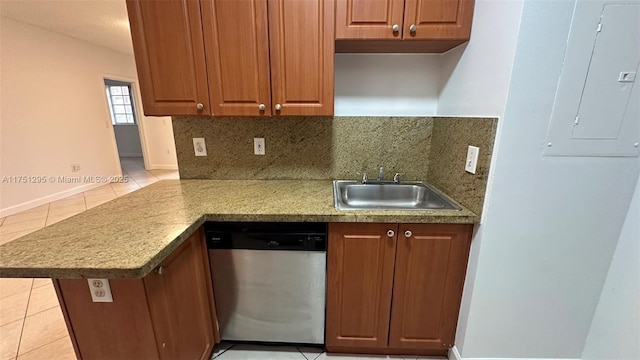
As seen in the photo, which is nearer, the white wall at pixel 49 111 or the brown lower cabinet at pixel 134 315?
the brown lower cabinet at pixel 134 315

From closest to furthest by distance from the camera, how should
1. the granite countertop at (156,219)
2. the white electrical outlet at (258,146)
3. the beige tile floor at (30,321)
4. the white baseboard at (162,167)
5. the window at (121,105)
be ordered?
the granite countertop at (156,219)
the beige tile floor at (30,321)
the white electrical outlet at (258,146)
the white baseboard at (162,167)
the window at (121,105)

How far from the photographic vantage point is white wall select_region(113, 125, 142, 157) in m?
6.92

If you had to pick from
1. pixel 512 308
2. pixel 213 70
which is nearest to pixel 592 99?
pixel 512 308

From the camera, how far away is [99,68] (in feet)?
14.7

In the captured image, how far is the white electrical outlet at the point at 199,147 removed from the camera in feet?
5.71

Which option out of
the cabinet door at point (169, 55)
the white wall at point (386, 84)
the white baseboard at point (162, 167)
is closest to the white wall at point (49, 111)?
the white baseboard at point (162, 167)

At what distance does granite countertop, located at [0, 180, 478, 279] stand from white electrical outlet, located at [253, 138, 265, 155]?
205mm

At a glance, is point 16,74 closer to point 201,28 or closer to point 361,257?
point 201,28

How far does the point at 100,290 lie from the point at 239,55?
117 centimetres

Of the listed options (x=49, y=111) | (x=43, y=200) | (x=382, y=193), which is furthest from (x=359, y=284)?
(x=49, y=111)

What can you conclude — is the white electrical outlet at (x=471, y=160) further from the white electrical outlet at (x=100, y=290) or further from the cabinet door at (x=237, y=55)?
the white electrical outlet at (x=100, y=290)

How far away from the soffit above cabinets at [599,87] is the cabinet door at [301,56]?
97 centimetres

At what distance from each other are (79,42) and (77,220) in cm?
470

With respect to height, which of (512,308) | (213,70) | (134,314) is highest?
(213,70)
